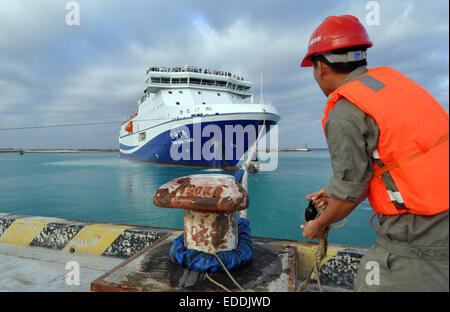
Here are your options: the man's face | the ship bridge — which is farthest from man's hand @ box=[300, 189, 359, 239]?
the ship bridge

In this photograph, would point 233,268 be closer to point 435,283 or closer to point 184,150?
point 435,283

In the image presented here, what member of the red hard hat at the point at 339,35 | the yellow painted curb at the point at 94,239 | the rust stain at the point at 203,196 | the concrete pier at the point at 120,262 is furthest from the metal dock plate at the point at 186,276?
the red hard hat at the point at 339,35

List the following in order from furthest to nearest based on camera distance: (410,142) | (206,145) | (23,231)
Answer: (206,145), (23,231), (410,142)

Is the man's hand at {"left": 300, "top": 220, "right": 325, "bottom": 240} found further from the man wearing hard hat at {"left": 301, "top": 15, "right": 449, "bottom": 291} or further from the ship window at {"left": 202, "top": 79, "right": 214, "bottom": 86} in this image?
the ship window at {"left": 202, "top": 79, "right": 214, "bottom": 86}

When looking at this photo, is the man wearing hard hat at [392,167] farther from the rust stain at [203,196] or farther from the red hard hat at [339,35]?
the rust stain at [203,196]

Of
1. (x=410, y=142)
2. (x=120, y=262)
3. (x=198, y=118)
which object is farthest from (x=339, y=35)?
(x=198, y=118)

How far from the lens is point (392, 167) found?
102cm

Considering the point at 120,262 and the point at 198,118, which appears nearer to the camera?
the point at 120,262

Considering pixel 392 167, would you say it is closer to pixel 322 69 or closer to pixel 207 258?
pixel 322 69

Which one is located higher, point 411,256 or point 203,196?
point 203,196

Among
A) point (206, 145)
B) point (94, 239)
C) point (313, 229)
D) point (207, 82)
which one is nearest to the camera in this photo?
point (313, 229)

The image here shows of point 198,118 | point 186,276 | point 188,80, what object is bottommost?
point 186,276

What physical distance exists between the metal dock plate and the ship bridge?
18790 mm

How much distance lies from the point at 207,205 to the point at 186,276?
543mm
